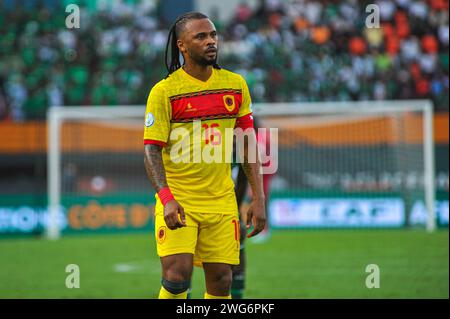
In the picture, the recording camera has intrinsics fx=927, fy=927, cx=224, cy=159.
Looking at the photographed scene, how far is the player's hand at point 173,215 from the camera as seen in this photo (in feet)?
18.2

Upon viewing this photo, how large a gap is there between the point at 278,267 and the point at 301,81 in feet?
33.9

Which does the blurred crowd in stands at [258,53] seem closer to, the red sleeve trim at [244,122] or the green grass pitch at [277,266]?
the green grass pitch at [277,266]

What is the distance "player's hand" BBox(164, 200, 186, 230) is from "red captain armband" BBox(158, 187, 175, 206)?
0.03 metres

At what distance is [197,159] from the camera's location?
5863 millimetres

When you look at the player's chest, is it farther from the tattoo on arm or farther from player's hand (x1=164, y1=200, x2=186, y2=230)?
player's hand (x1=164, y1=200, x2=186, y2=230)

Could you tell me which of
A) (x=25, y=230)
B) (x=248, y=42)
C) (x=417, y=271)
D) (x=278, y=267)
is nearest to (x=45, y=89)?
(x=25, y=230)

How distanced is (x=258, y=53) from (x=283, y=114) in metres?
3.74

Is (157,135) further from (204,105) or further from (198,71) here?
(198,71)

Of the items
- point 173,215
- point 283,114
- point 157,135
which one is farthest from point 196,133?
point 283,114

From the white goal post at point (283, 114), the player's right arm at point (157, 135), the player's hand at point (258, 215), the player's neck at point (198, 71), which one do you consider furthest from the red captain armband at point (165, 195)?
the white goal post at point (283, 114)

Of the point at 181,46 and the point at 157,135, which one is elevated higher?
the point at 181,46

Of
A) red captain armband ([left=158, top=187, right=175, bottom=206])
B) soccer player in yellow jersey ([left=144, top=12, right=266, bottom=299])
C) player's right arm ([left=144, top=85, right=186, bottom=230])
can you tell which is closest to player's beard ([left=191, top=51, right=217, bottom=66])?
soccer player in yellow jersey ([left=144, top=12, right=266, bottom=299])

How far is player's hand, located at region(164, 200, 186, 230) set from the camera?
554cm

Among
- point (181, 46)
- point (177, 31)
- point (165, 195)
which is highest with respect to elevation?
point (177, 31)
